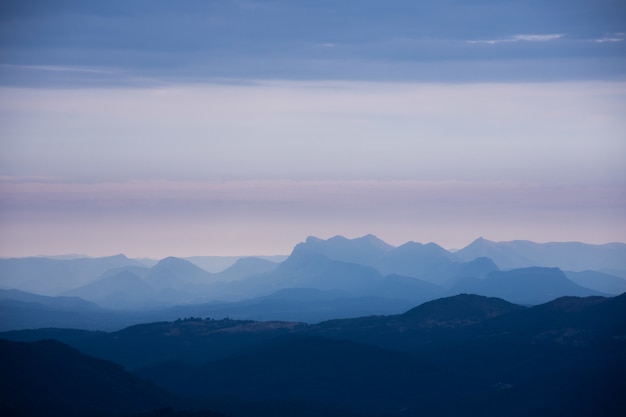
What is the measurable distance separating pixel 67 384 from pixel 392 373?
51049mm

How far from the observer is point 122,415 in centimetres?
11088

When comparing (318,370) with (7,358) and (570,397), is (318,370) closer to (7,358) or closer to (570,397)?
(570,397)

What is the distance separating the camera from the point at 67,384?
125 meters

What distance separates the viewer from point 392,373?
158250 millimetres

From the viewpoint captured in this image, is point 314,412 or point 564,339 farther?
point 564,339

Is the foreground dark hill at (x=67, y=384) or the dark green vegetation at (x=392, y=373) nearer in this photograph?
the foreground dark hill at (x=67, y=384)

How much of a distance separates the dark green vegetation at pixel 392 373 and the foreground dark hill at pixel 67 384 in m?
0.25

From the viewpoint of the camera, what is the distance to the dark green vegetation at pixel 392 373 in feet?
422

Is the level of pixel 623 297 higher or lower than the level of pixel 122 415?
higher

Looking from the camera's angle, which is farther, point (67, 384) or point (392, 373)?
point (392, 373)

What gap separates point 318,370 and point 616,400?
45.7 meters

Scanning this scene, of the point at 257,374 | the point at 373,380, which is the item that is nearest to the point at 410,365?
the point at 373,380

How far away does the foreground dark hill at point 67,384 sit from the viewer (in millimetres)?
113875

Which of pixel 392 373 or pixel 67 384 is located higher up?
pixel 392 373
